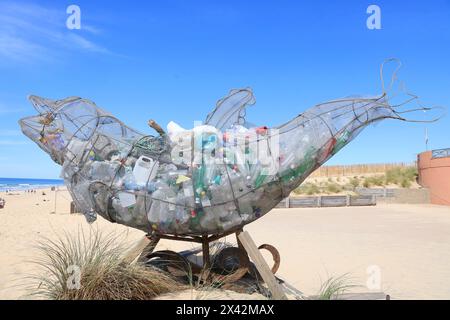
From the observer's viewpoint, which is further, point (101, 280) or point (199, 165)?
point (199, 165)

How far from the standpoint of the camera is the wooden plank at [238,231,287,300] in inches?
192

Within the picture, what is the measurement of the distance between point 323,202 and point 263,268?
20.4 meters

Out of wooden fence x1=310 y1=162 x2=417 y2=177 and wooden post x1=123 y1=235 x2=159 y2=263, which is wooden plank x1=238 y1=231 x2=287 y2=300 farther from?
wooden fence x1=310 y1=162 x2=417 y2=177

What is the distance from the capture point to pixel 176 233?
5148mm

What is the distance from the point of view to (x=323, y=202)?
80.8 feet

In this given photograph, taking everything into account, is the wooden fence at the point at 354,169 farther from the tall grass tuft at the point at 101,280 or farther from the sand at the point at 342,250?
the tall grass tuft at the point at 101,280

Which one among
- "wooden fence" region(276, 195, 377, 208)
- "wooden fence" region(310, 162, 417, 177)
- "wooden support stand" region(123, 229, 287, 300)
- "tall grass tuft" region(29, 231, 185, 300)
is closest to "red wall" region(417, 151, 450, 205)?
"wooden fence" region(276, 195, 377, 208)

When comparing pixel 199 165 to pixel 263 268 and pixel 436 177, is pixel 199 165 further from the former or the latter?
pixel 436 177

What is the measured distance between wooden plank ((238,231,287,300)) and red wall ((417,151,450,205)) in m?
23.1

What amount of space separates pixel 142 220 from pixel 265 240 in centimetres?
720

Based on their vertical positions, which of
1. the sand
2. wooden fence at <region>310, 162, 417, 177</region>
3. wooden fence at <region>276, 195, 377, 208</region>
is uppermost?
wooden fence at <region>310, 162, 417, 177</region>

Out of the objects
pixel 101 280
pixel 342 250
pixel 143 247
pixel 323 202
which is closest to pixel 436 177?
pixel 323 202

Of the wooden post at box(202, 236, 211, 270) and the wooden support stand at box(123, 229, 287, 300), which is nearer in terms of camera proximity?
the wooden support stand at box(123, 229, 287, 300)
